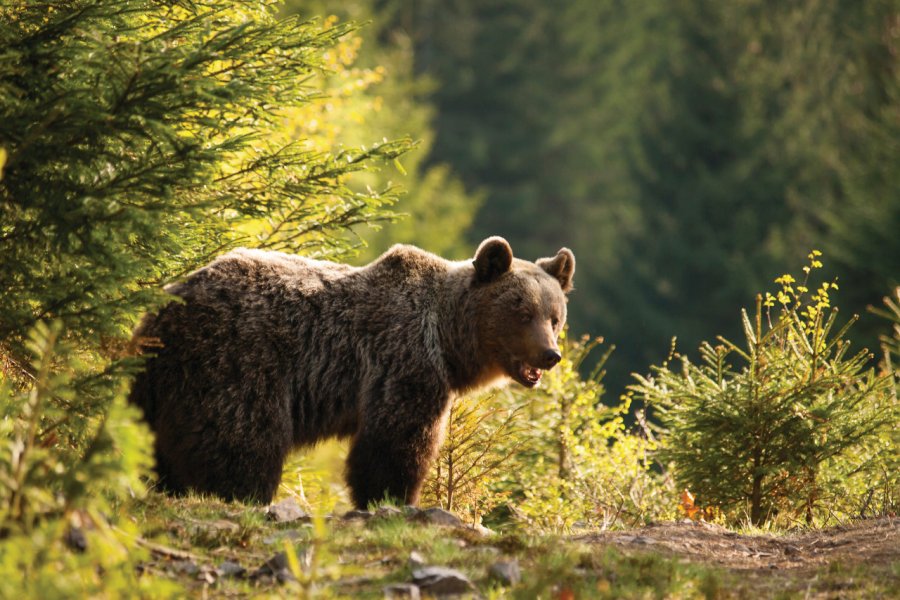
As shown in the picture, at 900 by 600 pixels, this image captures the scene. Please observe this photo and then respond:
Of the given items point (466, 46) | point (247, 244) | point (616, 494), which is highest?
point (466, 46)

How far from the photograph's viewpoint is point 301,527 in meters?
6.05

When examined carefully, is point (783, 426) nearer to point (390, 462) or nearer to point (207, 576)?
point (390, 462)

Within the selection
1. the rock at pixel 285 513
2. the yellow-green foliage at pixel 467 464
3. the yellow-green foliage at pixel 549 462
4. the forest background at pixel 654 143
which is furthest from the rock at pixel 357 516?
the forest background at pixel 654 143

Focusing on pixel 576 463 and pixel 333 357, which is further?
pixel 576 463

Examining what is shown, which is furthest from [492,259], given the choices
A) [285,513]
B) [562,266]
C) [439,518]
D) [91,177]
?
[91,177]

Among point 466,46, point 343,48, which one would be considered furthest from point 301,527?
point 466,46

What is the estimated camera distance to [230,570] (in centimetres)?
528

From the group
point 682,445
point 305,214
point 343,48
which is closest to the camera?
point 682,445

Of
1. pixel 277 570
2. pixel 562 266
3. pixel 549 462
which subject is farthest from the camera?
pixel 549 462

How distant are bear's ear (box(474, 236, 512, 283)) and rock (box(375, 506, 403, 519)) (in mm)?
2144

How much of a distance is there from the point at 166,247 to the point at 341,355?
54.9 inches

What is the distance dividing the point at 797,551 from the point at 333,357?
3114mm

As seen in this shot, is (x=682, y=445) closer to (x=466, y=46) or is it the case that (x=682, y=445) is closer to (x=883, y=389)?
(x=883, y=389)

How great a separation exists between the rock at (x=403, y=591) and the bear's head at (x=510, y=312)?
2951mm
